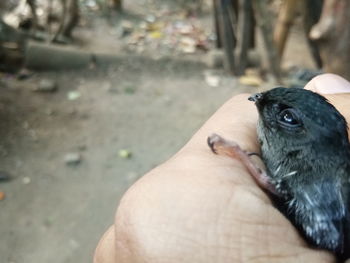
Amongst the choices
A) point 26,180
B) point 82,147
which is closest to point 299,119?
point 26,180

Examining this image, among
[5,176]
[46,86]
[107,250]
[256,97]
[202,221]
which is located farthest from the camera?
[46,86]

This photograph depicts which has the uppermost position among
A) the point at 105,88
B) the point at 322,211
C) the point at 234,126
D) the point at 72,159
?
the point at 234,126

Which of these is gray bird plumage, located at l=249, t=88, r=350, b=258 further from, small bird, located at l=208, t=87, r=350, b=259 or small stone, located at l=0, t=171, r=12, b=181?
small stone, located at l=0, t=171, r=12, b=181

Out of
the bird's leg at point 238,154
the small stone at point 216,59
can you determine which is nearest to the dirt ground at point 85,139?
the small stone at point 216,59

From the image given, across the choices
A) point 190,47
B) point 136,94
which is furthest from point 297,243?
point 190,47

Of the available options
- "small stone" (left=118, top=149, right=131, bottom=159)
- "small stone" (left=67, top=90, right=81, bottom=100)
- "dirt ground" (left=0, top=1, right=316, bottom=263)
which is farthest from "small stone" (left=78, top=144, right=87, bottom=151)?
"small stone" (left=67, top=90, right=81, bottom=100)

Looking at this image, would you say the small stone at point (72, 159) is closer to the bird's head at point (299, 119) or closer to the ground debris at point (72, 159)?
the ground debris at point (72, 159)

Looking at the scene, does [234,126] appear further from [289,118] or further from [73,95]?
[73,95]
